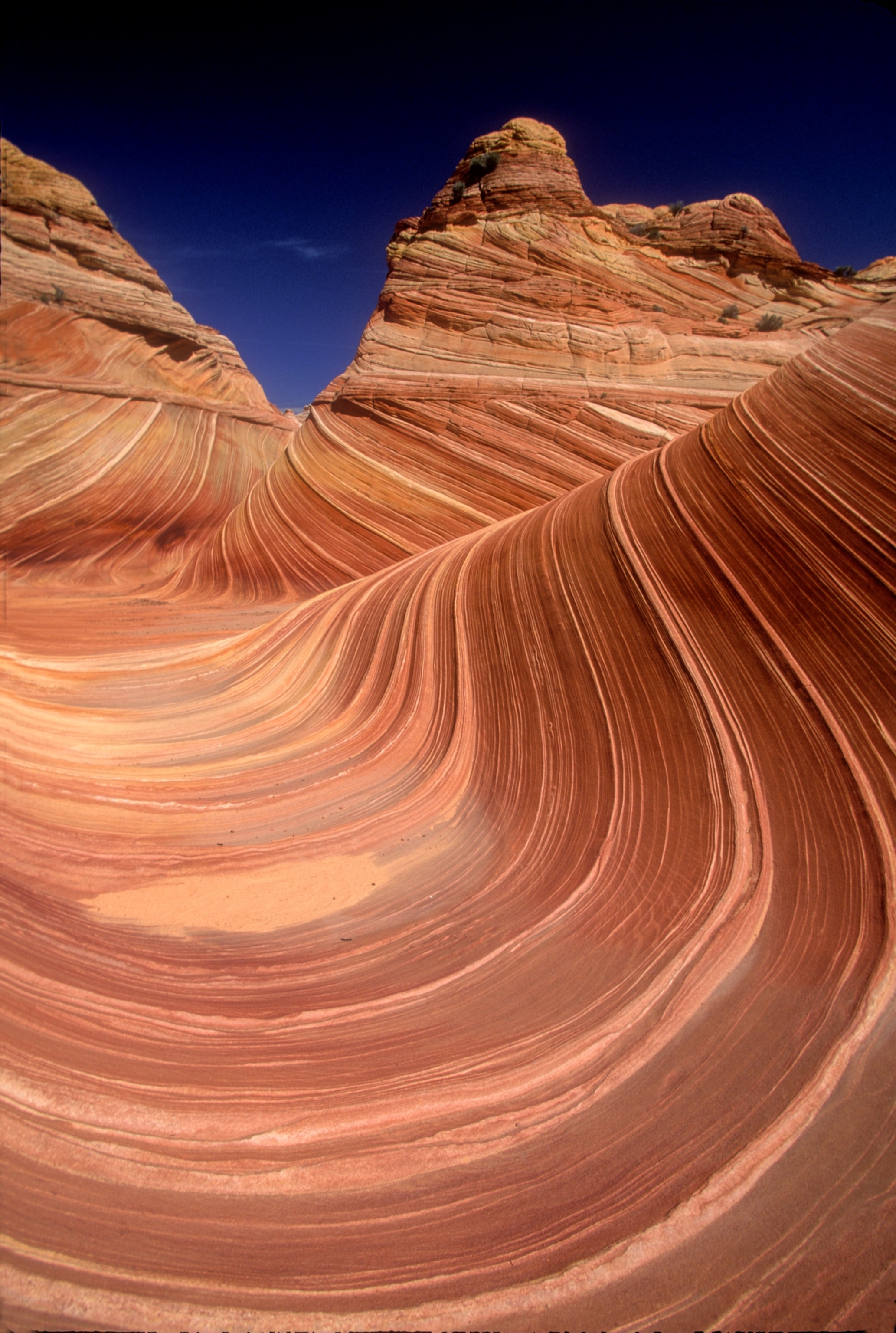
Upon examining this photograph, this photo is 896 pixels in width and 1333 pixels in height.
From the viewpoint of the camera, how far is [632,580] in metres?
2.96

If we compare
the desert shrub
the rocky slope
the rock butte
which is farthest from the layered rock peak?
the rock butte

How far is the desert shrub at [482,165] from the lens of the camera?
382 inches

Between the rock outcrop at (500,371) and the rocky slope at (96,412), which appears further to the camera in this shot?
the rocky slope at (96,412)

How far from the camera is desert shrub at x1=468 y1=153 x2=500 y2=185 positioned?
970 centimetres

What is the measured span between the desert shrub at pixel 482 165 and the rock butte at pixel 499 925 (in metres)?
7.86

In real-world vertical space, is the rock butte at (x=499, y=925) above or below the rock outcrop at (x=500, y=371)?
below

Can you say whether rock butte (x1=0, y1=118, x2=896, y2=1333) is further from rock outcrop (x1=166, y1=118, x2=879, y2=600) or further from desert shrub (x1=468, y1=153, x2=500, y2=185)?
desert shrub (x1=468, y1=153, x2=500, y2=185)

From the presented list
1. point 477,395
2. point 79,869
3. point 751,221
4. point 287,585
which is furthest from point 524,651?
→ point 751,221

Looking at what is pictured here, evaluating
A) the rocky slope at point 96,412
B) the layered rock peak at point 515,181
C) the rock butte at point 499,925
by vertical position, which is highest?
the layered rock peak at point 515,181

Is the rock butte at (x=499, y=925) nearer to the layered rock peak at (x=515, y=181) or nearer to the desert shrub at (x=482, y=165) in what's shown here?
the layered rock peak at (x=515, y=181)

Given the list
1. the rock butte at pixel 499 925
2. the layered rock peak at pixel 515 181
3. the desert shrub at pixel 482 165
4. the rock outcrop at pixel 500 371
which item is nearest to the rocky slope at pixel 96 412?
the rock outcrop at pixel 500 371

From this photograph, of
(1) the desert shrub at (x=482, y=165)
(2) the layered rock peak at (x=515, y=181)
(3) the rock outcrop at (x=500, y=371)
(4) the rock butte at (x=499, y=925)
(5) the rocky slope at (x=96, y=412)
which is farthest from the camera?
(1) the desert shrub at (x=482, y=165)

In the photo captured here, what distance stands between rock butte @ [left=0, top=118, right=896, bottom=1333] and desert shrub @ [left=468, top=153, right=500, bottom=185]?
786 centimetres

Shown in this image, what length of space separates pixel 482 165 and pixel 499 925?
11.7 m
